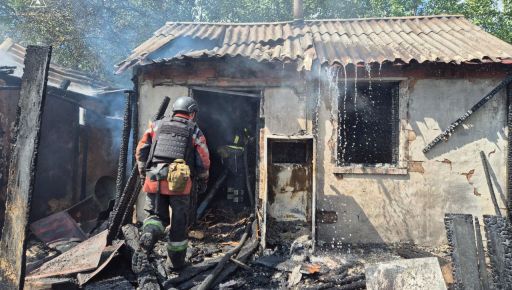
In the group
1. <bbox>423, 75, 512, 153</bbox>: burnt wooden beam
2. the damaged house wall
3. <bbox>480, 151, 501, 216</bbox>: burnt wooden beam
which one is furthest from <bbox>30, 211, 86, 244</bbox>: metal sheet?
<bbox>480, 151, 501, 216</bbox>: burnt wooden beam

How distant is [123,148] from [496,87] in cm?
722

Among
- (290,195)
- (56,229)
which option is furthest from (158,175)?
(56,229)

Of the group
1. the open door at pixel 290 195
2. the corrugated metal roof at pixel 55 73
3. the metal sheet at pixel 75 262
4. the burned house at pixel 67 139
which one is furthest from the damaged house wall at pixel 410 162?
the corrugated metal roof at pixel 55 73

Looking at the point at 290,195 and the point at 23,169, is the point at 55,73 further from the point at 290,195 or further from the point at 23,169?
the point at 290,195

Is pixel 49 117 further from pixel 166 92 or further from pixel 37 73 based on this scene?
pixel 37 73

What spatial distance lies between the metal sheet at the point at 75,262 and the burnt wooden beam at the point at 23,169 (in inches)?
41.9

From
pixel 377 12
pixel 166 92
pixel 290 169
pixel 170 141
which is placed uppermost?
pixel 377 12

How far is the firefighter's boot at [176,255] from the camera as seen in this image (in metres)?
4.73

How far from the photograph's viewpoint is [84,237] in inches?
245

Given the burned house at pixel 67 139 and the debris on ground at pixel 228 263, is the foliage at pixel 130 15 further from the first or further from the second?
the debris on ground at pixel 228 263

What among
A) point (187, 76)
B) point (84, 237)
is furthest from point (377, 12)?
point (84, 237)

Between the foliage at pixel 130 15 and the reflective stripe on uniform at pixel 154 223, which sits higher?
the foliage at pixel 130 15

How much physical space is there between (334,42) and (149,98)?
13.6ft

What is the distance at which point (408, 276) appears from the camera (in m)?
3.83
